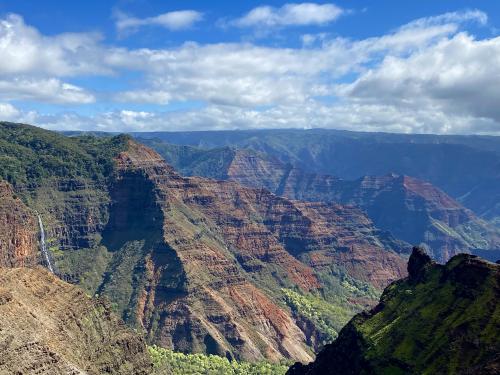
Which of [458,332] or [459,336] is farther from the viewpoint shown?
[458,332]

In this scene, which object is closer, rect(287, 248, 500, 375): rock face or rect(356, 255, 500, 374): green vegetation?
rect(287, 248, 500, 375): rock face

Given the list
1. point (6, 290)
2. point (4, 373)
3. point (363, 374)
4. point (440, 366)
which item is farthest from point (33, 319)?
point (440, 366)

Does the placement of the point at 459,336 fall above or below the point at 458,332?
below

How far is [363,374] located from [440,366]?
30.4 m

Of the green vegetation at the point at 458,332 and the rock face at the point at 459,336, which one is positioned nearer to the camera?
the rock face at the point at 459,336

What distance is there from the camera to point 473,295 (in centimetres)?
18738

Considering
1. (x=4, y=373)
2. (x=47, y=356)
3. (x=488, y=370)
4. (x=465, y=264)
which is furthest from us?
(x=465, y=264)

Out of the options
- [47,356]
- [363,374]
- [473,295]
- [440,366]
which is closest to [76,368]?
[47,356]

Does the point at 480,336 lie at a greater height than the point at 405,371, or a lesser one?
greater

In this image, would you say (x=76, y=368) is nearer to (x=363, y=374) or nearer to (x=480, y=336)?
(x=363, y=374)

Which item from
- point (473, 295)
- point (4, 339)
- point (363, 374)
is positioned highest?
point (473, 295)

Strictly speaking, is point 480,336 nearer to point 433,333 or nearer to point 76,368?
point 433,333

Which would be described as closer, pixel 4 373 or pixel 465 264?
pixel 4 373

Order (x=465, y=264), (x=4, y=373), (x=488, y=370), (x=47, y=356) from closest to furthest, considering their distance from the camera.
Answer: (x=488, y=370) → (x=4, y=373) → (x=47, y=356) → (x=465, y=264)
